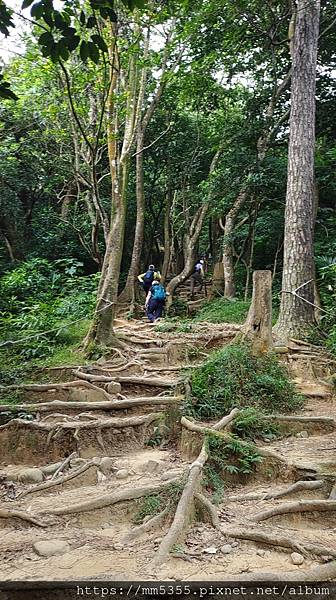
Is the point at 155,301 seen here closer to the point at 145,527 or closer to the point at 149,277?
the point at 149,277

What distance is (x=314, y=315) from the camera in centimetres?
862

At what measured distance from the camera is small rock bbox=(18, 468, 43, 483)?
16.3 feet

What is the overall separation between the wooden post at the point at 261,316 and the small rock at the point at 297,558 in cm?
406

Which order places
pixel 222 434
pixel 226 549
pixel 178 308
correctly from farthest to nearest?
pixel 178 308 < pixel 222 434 < pixel 226 549

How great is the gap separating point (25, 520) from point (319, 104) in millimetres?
13120

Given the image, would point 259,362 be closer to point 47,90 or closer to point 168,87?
point 47,90

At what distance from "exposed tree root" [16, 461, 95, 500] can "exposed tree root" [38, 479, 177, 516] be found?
64cm

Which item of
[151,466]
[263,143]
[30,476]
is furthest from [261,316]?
[263,143]

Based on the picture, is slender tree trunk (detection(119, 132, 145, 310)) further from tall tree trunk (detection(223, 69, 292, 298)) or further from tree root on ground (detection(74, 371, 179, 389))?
tree root on ground (detection(74, 371, 179, 389))

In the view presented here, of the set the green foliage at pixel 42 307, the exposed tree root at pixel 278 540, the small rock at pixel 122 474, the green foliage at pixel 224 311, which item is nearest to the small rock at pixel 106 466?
the small rock at pixel 122 474

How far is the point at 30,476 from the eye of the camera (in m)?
4.99

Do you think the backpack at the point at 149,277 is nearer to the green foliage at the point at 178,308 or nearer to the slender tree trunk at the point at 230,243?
the green foliage at the point at 178,308

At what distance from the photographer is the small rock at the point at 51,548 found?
331cm

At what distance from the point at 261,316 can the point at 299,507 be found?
3678 mm
